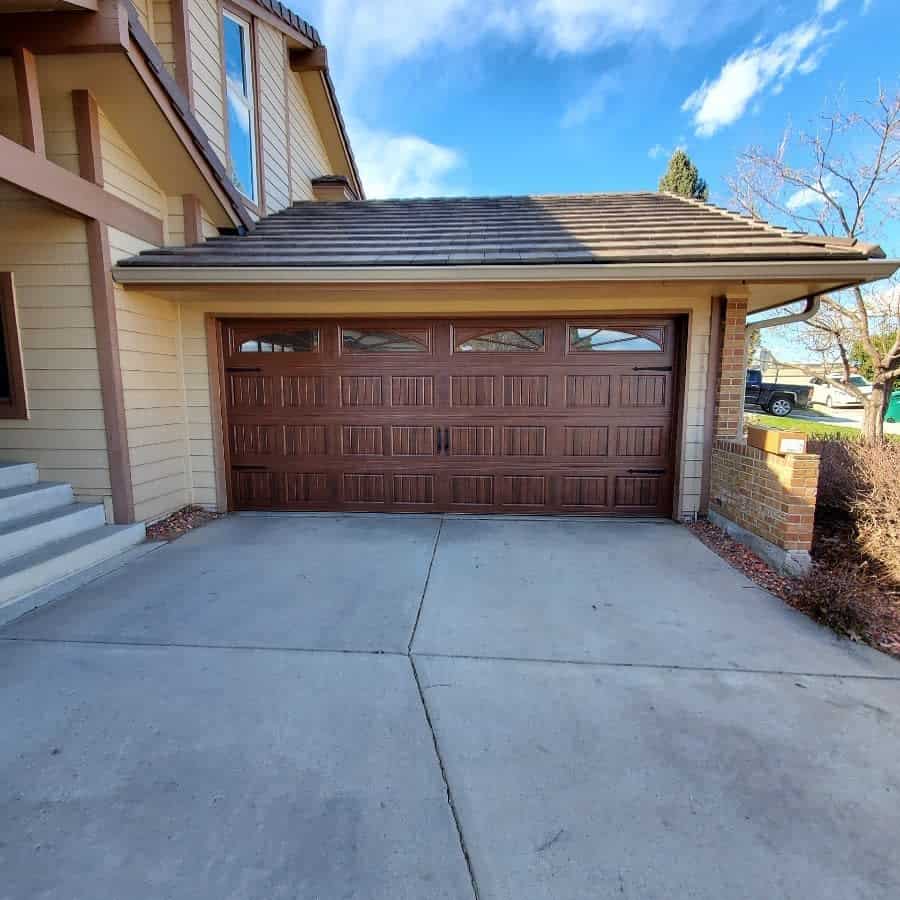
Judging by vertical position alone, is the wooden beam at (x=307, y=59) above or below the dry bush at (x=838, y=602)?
above

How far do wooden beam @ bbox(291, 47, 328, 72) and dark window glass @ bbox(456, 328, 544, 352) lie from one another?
5212 mm

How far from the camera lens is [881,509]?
3.70m

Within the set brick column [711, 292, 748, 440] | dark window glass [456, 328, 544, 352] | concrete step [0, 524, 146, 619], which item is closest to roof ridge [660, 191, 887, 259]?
brick column [711, 292, 748, 440]

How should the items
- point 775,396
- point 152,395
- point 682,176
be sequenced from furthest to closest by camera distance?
point 775,396 < point 682,176 < point 152,395

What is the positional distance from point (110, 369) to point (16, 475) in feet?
3.94

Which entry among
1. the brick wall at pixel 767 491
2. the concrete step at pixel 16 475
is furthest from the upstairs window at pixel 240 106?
the brick wall at pixel 767 491

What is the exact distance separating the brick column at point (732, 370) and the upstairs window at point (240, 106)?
5658mm

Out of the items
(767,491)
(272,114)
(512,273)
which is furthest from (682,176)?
(767,491)

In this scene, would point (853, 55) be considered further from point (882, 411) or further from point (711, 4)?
point (882, 411)

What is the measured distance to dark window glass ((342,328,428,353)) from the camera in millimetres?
5102

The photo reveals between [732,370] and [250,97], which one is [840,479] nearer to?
[732,370]

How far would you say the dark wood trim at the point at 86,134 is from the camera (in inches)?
150

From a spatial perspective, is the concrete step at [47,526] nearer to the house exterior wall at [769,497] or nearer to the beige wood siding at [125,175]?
the beige wood siding at [125,175]

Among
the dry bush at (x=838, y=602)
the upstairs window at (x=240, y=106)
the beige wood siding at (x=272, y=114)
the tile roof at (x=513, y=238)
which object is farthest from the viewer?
the beige wood siding at (x=272, y=114)
